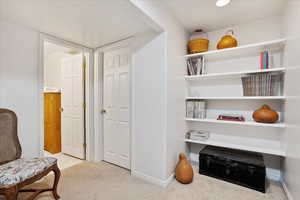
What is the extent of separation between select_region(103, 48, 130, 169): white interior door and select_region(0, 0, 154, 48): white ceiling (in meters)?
0.40

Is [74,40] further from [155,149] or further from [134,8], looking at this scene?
[155,149]

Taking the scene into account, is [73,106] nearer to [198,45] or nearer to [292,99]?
[198,45]

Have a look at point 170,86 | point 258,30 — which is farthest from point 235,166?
point 258,30

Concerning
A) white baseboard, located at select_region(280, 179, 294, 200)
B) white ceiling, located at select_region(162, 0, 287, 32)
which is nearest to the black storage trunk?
white baseboard, located at select_region(280, 179, 294, 200)

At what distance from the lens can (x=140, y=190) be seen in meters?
1.75

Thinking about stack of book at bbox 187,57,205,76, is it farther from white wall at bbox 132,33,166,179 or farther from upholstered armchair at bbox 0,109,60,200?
upholstered armchair at bbox 0,109,60,200

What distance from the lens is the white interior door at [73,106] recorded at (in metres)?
2.67

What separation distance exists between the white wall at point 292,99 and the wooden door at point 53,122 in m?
3.65

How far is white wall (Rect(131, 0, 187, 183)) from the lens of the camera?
68.5 inches

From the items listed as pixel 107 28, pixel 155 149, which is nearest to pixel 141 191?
pixel 155 149

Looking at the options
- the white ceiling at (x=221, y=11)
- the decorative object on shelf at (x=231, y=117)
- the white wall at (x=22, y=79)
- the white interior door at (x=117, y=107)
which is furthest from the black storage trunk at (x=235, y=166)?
the white wall at (x=22, y=79)

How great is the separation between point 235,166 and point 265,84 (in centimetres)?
108

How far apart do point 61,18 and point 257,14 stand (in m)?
2.44

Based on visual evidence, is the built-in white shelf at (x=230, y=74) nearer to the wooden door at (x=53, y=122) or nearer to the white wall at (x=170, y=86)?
the white wall at (x=170, y=86)
